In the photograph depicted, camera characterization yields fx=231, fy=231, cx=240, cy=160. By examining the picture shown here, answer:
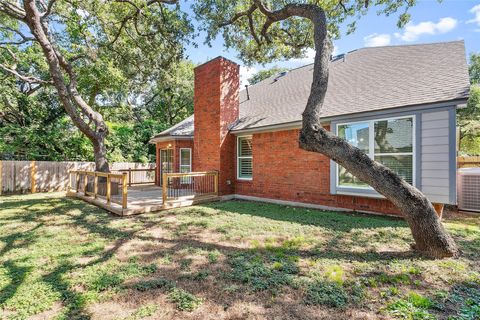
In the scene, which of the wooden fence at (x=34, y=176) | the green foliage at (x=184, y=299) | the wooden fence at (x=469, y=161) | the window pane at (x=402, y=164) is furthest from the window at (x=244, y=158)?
the wooden fence at (x=34, y=176)

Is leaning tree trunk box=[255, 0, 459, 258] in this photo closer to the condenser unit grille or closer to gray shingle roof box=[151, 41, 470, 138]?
gray shingle roof box=[151, 41, 470, 138]

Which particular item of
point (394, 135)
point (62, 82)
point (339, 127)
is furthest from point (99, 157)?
point (394, 135)

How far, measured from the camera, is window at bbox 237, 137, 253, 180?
1038 centimetres

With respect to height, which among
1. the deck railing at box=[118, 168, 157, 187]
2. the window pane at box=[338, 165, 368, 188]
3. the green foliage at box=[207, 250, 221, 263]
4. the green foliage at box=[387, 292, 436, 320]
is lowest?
the green foliage at box=[207, 250, 221, 263]

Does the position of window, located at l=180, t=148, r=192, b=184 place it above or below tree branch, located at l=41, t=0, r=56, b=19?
below

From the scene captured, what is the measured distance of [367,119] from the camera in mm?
6992

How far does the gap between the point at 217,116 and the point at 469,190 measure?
31.6 feet

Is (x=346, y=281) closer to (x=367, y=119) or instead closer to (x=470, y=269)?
(x=470, y=269)

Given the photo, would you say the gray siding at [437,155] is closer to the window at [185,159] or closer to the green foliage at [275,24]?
the green foliage at [275,24]

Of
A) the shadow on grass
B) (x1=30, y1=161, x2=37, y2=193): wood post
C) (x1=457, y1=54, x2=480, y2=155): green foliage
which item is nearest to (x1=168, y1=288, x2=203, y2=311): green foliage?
the shadow on grass

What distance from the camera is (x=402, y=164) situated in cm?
653

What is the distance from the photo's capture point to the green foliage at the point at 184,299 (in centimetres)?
274

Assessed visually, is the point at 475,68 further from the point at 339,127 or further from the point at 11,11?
the point at 11,11

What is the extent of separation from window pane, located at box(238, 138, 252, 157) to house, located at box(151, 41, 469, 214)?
0.05 metres
